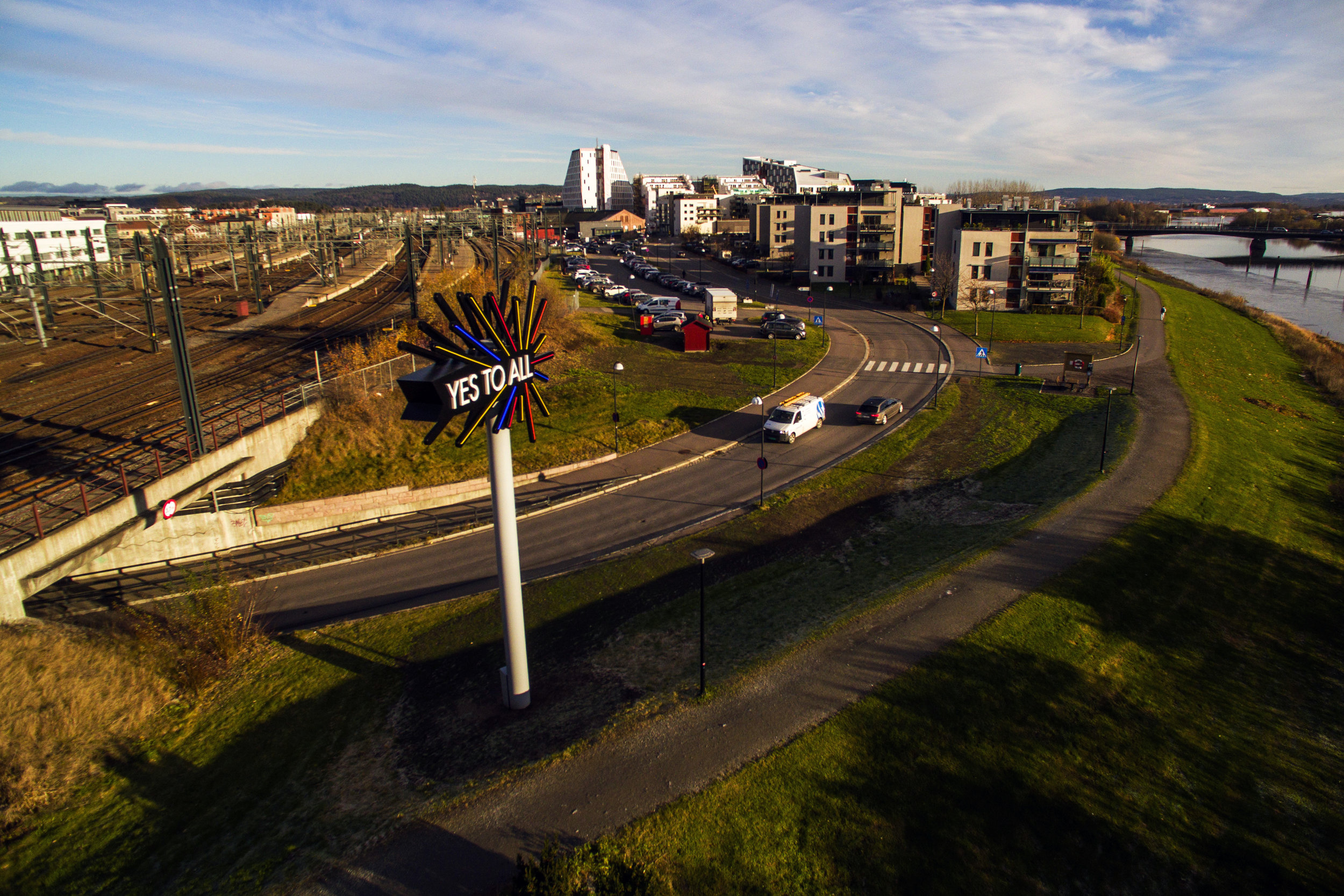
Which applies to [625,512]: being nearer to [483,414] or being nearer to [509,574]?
[509,574]

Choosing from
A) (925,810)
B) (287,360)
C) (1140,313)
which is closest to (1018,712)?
(925,810)

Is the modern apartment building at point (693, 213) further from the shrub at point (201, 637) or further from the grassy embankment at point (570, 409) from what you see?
the shrub at point (201, 637)

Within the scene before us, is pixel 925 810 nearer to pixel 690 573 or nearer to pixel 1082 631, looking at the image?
pixel 1082 631

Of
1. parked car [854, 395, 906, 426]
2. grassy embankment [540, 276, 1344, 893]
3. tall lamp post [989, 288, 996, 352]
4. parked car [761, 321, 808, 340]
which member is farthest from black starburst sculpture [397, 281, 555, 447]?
tall lamp post [989, 288, 996, 352]

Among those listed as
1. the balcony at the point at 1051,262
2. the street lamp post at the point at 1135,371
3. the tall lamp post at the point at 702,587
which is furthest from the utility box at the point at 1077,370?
the tall lamp post at the point at 702,587

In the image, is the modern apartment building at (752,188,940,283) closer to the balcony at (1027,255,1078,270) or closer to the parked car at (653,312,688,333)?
the balcony at (1027,255,1078,270)

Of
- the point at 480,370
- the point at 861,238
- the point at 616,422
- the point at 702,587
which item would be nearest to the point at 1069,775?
the point at 702,587
